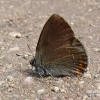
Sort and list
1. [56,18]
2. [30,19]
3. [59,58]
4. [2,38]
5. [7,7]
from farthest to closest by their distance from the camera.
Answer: [7,7], [30,19], [2,38], [59,58], [56,18]

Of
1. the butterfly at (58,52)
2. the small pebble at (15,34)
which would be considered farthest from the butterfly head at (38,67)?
the small pebble at (15,34)

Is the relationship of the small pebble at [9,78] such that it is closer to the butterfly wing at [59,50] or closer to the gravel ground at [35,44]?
the gravel ground at [35,44]

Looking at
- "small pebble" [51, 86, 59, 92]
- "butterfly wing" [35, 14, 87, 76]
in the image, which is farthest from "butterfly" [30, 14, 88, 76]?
"small pebble" [51, 86, 59, 92]

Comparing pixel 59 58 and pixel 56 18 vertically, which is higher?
pixel 56 18

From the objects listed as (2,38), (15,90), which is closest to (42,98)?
(15,90)

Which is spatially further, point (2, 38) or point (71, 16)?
point (71, 16)

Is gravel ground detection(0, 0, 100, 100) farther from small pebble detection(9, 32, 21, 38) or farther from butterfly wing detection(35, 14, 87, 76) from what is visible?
butterfly wing detection(35, 14, 87, 76)

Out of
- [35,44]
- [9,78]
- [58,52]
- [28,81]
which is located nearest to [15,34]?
[35,44]

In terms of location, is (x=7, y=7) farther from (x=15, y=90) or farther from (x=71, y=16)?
(x=15, y=90)
